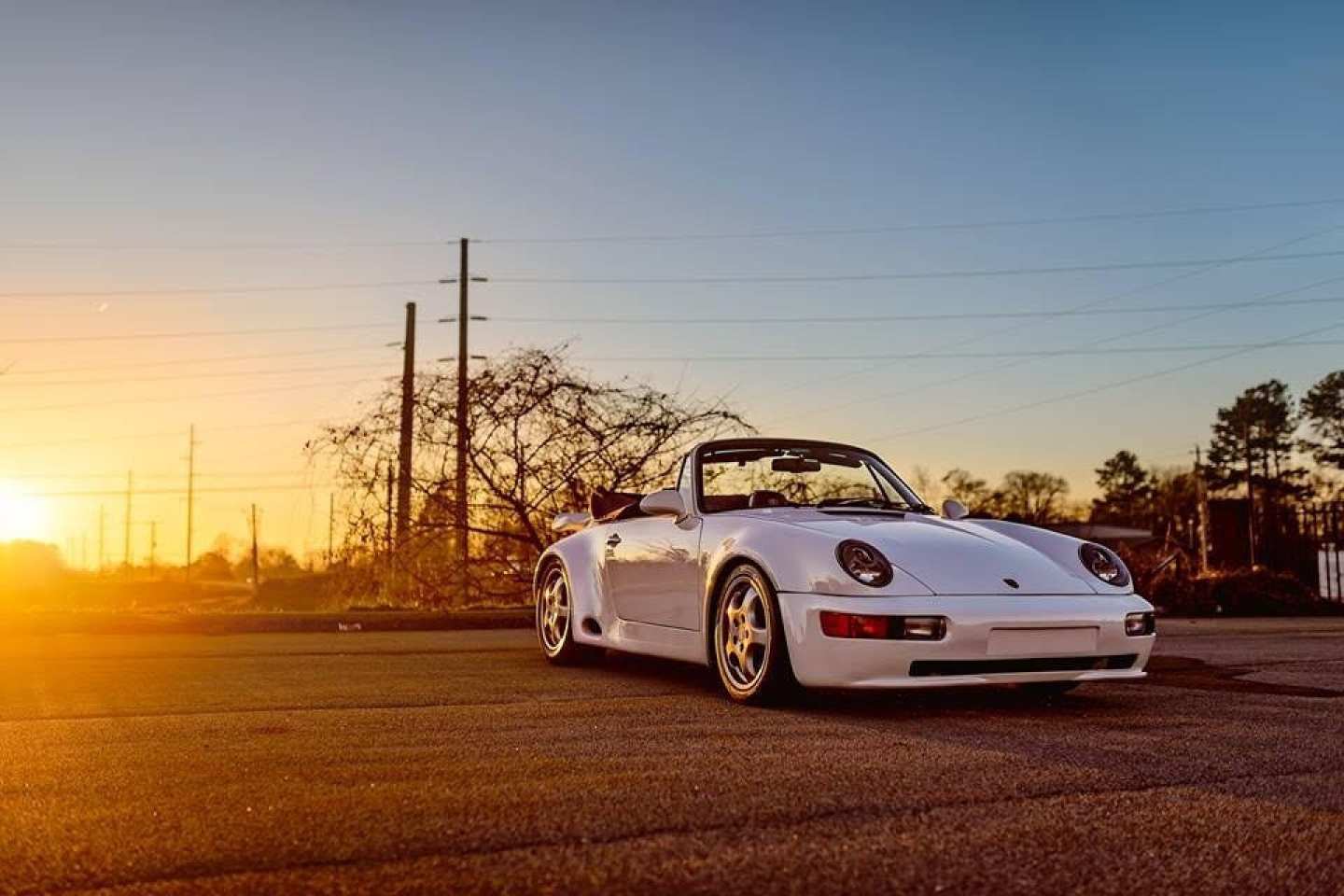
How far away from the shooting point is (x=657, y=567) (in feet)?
24.2

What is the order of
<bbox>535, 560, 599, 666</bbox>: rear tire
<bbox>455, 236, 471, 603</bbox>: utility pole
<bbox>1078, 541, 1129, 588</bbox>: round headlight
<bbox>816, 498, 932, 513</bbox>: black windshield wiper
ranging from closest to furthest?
<bbox>1078, 541, 1129, 588</bbox>: round headlight, <bbox>816, 498, 932, 513</bbox>: black windshield wiper, <bbox>535, 560, 599, 666</bbox>: rear tire, <bbox>455, 236, 471, 603</bbox>: utility pole

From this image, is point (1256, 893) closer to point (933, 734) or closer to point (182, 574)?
point (933, 734)

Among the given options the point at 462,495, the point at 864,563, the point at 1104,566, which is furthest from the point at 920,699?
the point at 462,495

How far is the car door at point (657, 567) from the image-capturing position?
23.0 ft

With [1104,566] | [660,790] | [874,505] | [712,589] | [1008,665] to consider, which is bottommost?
[660,790]

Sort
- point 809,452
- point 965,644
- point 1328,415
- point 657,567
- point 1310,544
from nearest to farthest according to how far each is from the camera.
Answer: point 965,644 < point 657,567 < point 809,452 < point 1310,544 < point 1328,415

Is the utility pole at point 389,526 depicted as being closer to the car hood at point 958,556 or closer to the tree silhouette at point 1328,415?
the car hood at point 958,556

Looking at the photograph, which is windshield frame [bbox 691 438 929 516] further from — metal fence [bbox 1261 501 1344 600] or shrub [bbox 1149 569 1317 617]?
metal fence [bbox 1261 501 1344 600]

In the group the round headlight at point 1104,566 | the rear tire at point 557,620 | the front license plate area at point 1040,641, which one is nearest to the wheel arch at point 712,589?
the front license plate area at point 1040,641

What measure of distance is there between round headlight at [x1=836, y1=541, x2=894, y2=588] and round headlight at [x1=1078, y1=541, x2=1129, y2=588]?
3.77ft

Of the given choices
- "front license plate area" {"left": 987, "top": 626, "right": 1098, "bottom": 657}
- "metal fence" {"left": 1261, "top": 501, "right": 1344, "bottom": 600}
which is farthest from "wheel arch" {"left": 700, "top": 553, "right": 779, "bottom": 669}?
"metal fence" {"left": 1261, "top": 501, "right": 1344, "bottom": 600}

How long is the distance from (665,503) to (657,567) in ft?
1.44

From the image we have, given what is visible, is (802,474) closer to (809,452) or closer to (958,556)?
(809,452)

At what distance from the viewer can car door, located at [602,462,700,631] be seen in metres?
7.00
